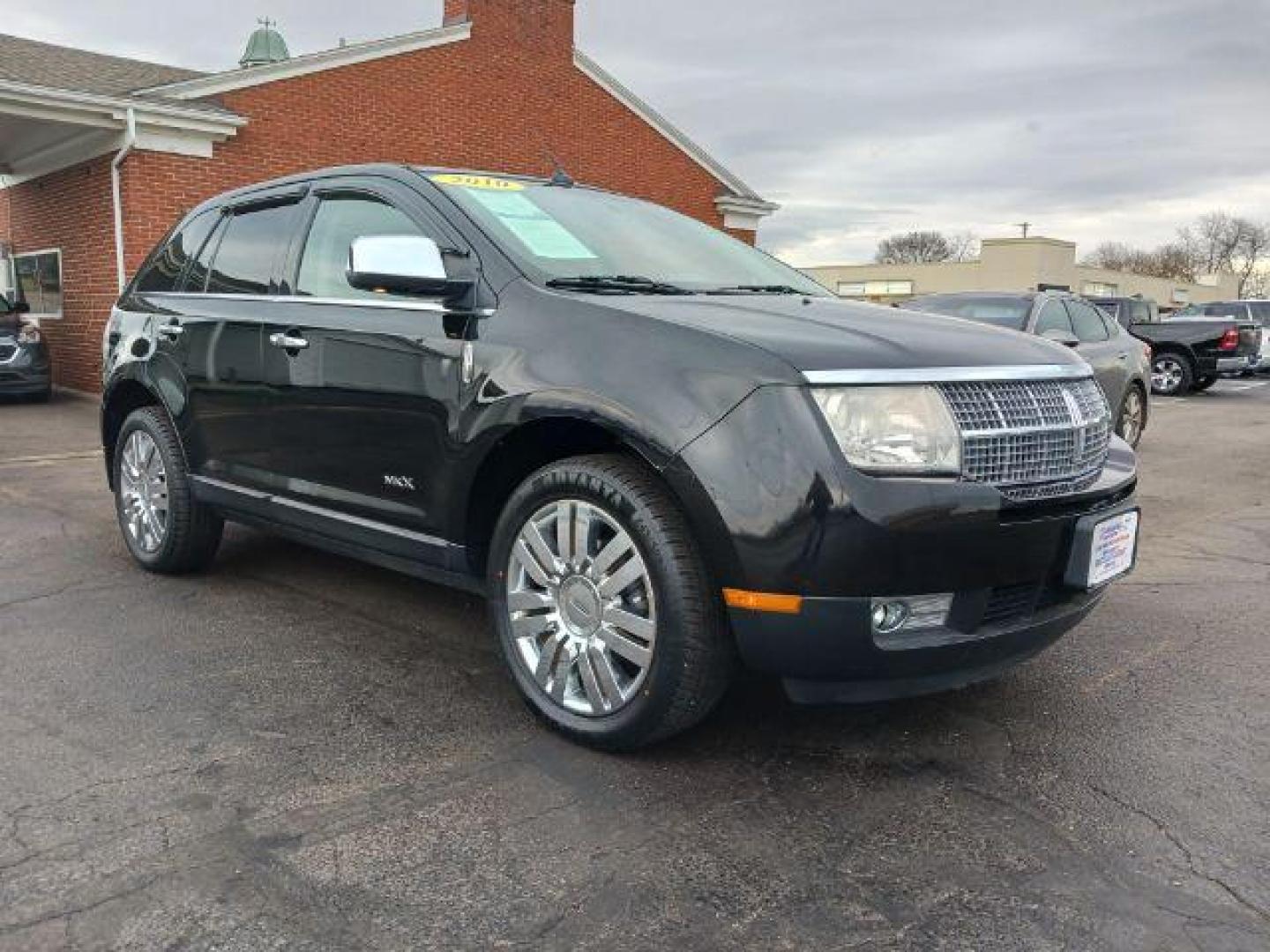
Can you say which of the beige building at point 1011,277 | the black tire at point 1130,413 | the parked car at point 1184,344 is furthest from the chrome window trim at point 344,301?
the beige building at point 1011,277

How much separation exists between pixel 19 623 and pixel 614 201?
9.59 feet

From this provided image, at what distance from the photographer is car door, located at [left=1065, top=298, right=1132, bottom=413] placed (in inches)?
373

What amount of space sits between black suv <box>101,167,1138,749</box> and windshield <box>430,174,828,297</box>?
2 centimetres

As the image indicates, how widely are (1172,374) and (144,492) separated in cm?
1809

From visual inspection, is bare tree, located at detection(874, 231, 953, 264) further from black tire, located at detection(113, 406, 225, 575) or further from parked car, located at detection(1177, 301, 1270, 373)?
black tire, located at detection(113, 406, 225, 575)

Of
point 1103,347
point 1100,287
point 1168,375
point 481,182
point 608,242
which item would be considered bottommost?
point 1168,375

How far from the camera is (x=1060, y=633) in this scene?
10.2 ft

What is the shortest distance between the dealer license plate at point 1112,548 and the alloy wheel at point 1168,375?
56.5ft

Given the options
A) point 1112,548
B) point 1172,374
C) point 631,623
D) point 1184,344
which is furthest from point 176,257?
point 1172,374

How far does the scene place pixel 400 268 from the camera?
3.28m

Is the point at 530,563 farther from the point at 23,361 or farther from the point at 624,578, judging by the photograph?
the point at 23,361

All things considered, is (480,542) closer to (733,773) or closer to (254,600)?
(733,773)

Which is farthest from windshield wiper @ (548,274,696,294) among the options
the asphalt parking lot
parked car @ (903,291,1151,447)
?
parked car @ (903,291,1151,447)

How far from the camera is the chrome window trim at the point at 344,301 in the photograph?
11.3 ft
